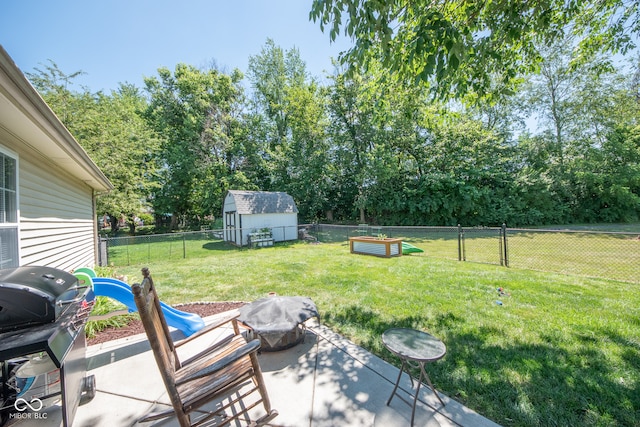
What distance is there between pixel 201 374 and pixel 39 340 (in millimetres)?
885

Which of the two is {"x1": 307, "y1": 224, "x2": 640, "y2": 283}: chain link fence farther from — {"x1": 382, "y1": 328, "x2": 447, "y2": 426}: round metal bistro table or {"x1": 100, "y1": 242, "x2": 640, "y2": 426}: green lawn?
{"x1": 382, "y1": 328, "x2": 447, "y2": 426}: round metal bistro table

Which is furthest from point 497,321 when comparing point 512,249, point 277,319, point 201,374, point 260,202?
point 260,202

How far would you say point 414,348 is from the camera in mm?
2070

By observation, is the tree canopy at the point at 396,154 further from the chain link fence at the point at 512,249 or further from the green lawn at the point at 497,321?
the green lawn at the point at 497,321

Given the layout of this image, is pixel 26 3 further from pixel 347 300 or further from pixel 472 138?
pixel 472 138

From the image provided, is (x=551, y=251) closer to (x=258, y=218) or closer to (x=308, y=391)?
(x=308, y=391)

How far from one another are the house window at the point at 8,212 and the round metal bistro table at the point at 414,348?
4079 mm

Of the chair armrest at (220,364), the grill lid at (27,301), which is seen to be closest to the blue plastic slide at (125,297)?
the grill lid at (27,301)

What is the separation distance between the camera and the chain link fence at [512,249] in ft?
23.7

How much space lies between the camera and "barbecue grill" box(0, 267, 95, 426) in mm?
1491

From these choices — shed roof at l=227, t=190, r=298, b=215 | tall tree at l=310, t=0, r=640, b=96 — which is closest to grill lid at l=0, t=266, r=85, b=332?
tall tree at l=310, t=0, r=640, b=96

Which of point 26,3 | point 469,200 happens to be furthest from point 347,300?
point 469,200

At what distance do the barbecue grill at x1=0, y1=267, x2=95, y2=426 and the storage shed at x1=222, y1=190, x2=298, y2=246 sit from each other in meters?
11.7

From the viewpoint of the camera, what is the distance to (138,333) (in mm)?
3699
